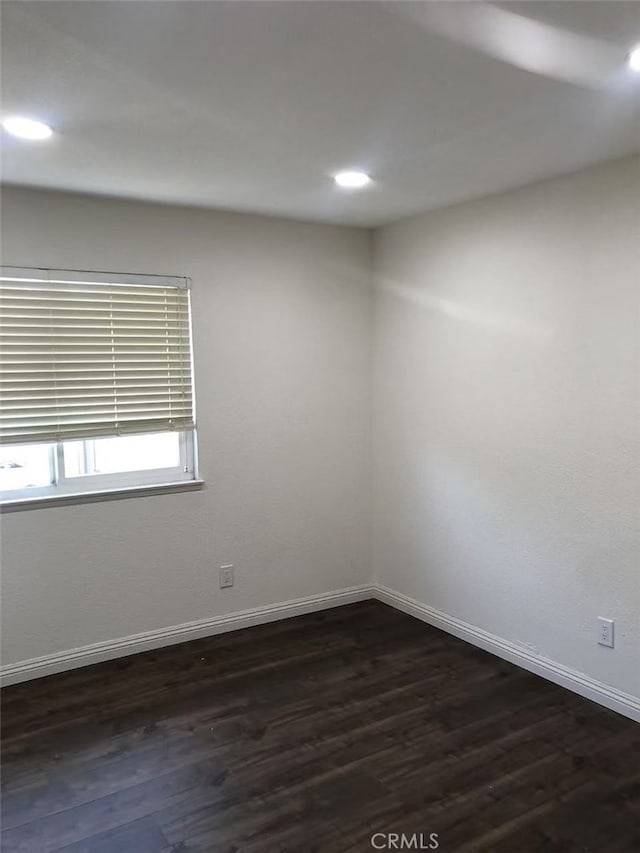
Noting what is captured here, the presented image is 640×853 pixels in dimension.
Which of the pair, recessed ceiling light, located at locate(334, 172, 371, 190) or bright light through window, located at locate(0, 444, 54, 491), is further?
bright light through window, located at locate(0, 444, 54, 491)

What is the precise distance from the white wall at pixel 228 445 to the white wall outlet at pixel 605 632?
1654 mm

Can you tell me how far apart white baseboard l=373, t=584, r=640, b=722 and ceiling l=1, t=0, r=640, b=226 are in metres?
2.25

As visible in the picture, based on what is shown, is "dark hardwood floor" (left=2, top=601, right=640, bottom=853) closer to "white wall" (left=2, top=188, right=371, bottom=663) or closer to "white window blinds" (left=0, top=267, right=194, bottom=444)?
"white wall" (left=2, top=188, right=371, bottom=663)

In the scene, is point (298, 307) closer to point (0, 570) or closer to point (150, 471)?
point (150, 471)

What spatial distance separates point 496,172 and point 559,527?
5.28ft

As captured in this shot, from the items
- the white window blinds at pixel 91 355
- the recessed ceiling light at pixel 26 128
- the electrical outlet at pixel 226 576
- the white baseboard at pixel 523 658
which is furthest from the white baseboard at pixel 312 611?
the recessed ceiling light at pixel 26 128

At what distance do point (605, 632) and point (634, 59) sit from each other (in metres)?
2.21

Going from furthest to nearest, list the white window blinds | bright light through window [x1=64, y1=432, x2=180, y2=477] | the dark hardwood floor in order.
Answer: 1. bright light through window [x1=64, y1=432, x2=180, y2=477]
2. the white window blinds
3. the dark hardwood floor

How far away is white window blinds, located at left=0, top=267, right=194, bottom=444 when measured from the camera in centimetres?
304

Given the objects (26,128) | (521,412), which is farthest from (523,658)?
(26,128)

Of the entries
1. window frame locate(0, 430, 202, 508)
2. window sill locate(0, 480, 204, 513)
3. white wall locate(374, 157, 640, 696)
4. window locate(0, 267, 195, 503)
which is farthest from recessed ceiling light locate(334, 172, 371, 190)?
window sill locate(0, 480, 204, 513)

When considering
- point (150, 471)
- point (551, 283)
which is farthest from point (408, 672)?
point (551, 283)

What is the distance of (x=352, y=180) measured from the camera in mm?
2893

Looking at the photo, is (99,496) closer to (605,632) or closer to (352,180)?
(352,180)
